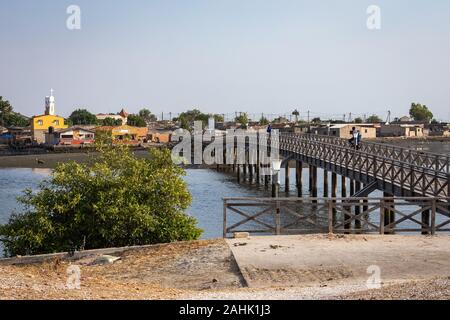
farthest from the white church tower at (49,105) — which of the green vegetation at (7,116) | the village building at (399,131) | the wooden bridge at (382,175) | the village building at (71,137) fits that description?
the wooden bridge at (382,175)

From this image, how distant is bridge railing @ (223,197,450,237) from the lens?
19719 mm

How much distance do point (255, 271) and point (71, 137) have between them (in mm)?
105775

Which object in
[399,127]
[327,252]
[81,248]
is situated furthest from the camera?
[399,127]

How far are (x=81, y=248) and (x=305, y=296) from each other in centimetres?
920

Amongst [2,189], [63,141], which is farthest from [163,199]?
[63,141]

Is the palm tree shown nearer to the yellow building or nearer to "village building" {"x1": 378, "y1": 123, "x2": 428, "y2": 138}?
the yellow building

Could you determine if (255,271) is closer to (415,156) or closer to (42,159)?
(415,156)

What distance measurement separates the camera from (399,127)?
514 feet

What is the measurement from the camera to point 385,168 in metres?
32.1

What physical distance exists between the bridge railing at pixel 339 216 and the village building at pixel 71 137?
7348 cm

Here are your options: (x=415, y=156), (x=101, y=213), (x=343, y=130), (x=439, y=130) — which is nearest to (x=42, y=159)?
(x=343, y=130)

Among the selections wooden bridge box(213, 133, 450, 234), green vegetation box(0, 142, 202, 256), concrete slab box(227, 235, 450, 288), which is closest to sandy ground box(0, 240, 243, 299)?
concrete slab box(227, 235, 450, 288)

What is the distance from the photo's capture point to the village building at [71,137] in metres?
116
